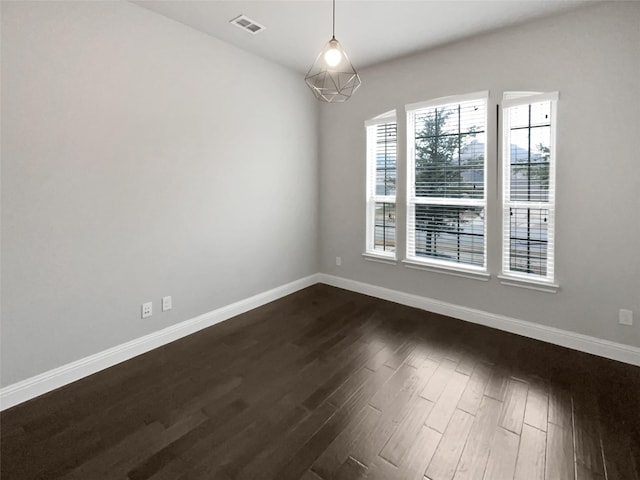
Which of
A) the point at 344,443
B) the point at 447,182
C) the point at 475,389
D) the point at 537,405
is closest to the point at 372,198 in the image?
the point at 447,182

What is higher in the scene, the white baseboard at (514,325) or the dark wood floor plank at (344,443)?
the white baseboard at (514,325)

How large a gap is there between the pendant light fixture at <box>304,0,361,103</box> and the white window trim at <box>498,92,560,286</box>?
4.94 ft

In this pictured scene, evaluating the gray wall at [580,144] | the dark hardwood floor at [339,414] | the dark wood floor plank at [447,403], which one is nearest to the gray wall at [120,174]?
the dark hardwood floor at [339,414]

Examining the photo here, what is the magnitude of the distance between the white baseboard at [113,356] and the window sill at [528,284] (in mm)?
2625

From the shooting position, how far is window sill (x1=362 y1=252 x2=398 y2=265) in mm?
4090

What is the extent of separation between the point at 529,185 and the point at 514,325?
1.36m

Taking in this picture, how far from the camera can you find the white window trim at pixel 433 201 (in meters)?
3.38

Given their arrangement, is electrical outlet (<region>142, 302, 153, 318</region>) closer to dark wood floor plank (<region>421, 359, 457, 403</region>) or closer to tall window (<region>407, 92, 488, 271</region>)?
dark wood floor plank (<region>421, 359, 457, 403</region>)

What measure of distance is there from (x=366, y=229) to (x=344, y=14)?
2.37m

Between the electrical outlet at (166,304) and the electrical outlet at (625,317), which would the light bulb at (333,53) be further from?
the electrical outlet at (625,317)

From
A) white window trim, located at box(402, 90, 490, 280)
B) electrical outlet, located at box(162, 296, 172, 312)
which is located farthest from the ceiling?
electrical outlet, located at box(162, 296, 172, 312)

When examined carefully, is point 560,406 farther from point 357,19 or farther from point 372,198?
point 357,19

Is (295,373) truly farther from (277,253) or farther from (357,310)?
(277,253)

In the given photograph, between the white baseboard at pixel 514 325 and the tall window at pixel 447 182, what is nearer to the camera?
the white baseboard at pixel 514 325
